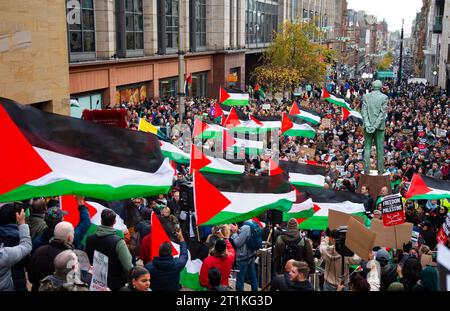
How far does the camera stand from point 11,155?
6.35 metres

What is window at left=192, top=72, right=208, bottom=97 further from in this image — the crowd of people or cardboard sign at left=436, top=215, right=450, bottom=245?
cardboard sign at left=436, top=215, right=450, bottom=245

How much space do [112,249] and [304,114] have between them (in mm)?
16315

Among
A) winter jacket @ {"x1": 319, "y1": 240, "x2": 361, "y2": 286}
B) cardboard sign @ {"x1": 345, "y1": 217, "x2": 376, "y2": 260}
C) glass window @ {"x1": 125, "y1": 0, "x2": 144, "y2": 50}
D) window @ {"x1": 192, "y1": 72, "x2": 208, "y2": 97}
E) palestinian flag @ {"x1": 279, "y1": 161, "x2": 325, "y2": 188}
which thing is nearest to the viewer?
cardboard sign @ {"x1": 345, "y1": 217, "x2": 376, "y2": 260}

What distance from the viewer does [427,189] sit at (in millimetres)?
12211

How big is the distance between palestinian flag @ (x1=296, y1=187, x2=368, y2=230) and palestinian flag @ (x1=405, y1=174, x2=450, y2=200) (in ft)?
4.81

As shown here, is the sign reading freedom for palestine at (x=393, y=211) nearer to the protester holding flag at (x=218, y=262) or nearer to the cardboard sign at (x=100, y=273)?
the protester holding flag at (x=218, y=262)

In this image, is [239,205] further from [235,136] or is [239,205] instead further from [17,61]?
[17,61]

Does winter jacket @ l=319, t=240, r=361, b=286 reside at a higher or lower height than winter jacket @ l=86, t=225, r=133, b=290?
lower

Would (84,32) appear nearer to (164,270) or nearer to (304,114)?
(304,114)

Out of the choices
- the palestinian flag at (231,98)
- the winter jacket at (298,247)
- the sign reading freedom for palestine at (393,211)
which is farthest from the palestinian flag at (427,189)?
the palestinian flag at (231,98)

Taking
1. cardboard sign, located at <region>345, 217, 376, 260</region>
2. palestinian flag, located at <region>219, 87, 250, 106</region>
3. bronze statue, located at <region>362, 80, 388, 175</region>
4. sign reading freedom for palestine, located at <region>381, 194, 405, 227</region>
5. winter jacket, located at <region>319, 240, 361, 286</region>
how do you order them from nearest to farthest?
1. cardboard sign, located at <region>345, 217, 376, 260</region>
2. winter jacket, located at <region>319, 240, 361, 286</region>
3. sign reading freedom for palestine, located at <region>381, 194, 405, 227</region>
4. bronze statue, located at <region>362, 80, 388, 175</region>
5. palestinian flag, located at <region>219, 87, 250, 106</region>

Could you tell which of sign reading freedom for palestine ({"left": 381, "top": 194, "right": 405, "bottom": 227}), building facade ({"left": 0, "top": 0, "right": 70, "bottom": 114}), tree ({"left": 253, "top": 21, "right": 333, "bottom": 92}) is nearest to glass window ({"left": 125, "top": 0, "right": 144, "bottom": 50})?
building facade ({"left": 0, "top": 0, "right": 70, "bottom": 114})

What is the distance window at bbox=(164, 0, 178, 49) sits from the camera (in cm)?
3853

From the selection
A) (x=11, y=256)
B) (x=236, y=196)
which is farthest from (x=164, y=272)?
(x=236, y=196)
